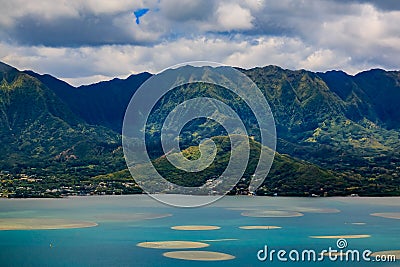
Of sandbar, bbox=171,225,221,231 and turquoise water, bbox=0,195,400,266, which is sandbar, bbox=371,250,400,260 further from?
sandbar, bbox=171,225,221,231

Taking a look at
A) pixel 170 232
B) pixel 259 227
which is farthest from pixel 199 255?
pixel 259 227

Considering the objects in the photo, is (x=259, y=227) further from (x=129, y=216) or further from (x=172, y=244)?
(x=129, y=216)

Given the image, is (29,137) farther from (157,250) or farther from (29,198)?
(157,250)

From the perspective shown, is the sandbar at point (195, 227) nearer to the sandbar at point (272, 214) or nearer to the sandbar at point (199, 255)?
the sandbar at point (272, 214)

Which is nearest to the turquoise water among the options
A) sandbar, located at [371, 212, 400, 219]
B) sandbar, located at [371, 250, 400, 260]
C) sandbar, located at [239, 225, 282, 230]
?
sandbar, located at [239, 225, 282, 230]

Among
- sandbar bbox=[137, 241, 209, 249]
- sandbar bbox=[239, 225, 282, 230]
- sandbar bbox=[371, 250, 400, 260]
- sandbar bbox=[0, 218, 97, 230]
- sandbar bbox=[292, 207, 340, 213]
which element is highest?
sandbar bbox=[292, 207, 340, 213]

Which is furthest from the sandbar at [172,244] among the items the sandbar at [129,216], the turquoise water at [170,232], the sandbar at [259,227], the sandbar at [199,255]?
the sandbar at [129,216]
